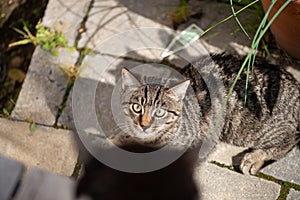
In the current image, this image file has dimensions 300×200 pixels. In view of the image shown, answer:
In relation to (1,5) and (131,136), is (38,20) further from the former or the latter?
(131,136)

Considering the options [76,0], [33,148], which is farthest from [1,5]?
[33,148]

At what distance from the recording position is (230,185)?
9.44ft

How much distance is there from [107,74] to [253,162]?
1.24 m

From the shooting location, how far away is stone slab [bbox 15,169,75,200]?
292cm

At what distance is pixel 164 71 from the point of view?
10.4ft

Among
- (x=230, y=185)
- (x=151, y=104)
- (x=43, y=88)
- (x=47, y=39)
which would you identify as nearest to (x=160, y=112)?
(x=151, y=104)

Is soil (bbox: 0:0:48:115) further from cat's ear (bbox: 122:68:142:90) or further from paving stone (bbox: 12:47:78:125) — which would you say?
cat's ear (bbox: 122:68:142:90)

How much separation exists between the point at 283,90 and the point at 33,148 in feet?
5.70

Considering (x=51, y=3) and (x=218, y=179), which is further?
(x=51, y=3)

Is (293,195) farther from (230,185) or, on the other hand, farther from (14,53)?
(14,53)

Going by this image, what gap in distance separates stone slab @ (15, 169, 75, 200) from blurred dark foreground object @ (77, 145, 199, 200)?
25 centimetres

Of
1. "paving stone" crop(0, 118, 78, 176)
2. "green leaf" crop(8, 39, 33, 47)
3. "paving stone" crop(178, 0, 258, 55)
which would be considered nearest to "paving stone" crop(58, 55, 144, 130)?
"paving stone" crop(0, 118, 78, 176)

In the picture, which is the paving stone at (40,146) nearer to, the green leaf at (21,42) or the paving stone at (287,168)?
the green leaf at (21,42)

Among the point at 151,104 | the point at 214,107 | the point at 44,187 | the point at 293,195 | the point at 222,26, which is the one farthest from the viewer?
the point at 222,26
